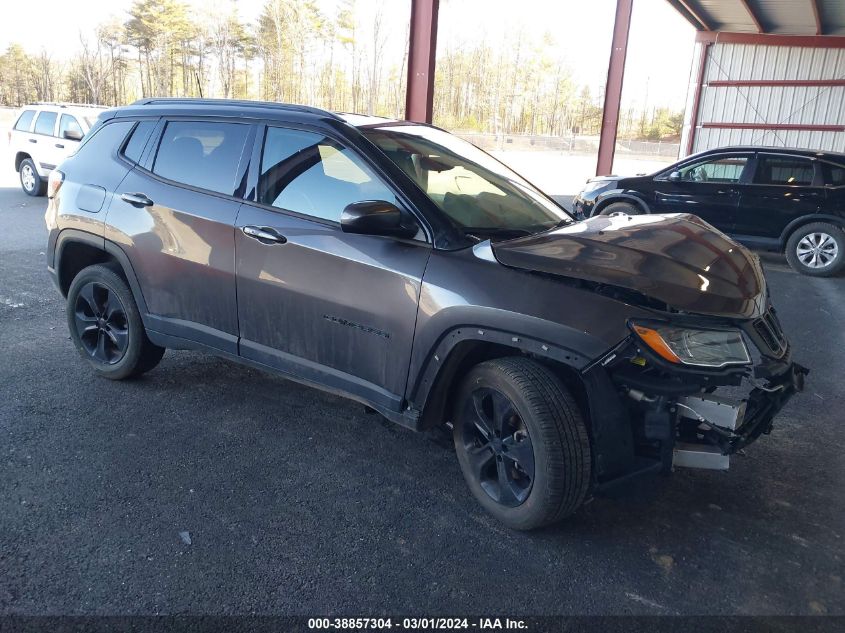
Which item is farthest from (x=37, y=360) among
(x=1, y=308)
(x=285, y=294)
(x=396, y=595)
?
(x=396, y=595)

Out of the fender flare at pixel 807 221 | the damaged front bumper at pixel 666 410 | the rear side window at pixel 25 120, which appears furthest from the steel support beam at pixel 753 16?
the damaged front bumper at pixel 666 410

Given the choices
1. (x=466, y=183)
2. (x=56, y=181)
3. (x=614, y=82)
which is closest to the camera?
(x=466, y=183)

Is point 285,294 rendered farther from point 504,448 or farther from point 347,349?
point 504,448

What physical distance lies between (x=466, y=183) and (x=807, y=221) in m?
8.02

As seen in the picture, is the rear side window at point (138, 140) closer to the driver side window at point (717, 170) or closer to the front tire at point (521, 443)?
the front tire at point (521, 443)

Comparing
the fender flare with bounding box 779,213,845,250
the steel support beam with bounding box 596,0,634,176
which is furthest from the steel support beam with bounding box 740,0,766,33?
the fender flare with bounding box 779,213,845,250

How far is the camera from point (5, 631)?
2287mm

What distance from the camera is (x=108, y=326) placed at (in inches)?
176

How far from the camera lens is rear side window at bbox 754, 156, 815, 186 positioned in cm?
971

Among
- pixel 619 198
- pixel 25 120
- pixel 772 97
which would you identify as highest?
pixel 772 97

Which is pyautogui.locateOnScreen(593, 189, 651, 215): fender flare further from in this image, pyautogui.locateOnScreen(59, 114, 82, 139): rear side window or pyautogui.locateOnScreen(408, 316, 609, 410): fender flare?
pyautogui.locateOnScreen(59, 114, 82, 139): rear side window

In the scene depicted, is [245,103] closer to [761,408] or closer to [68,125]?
[761,408]

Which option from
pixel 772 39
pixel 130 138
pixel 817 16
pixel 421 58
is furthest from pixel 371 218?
pixel 772 39

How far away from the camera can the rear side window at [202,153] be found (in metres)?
3.82
